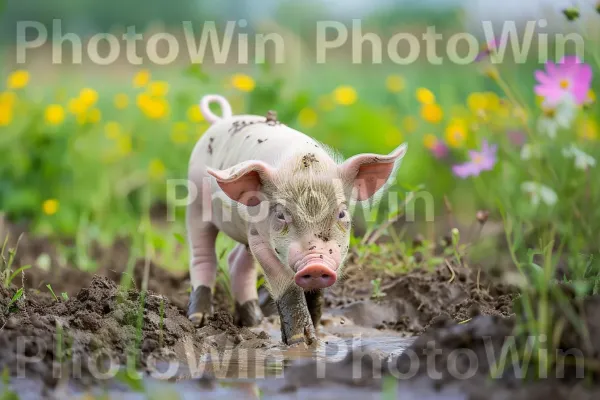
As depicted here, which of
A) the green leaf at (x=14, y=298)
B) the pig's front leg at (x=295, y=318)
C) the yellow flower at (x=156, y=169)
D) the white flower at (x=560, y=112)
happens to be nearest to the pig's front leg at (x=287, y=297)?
the pig's front leg at (x=295, y=318)

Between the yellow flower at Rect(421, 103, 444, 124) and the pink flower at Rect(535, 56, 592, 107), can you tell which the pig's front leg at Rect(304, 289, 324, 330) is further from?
the yellow flower at Rect(421, 103, 444, 124)

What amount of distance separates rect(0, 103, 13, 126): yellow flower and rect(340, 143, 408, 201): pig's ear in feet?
14.7

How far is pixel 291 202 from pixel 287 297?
17.5 inches

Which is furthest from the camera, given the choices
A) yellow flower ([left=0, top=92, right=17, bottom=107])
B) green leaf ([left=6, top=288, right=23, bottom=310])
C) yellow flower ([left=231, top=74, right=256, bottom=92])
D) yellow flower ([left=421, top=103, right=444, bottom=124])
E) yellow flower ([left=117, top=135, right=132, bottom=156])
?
yellow flower ([left=117, top=135, right=132, bottom=156])

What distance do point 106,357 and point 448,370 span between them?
1.24 m

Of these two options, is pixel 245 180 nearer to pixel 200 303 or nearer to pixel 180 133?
pixel 200 303

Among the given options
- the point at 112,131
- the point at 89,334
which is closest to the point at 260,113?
the point at 112,131

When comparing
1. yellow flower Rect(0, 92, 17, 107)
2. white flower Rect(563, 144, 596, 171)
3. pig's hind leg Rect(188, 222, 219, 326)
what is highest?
yellow flower Rect(0, 92, 17, 107)

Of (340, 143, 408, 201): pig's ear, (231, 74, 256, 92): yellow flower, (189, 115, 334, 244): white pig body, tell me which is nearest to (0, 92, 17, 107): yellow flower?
(231, 74, 256, 92): yellow flower

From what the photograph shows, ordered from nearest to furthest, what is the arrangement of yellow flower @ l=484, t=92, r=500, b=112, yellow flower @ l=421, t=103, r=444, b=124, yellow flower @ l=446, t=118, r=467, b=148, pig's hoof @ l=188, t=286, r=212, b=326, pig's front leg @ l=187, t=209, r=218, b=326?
pig's hoof @ l=188, t=286, r=212, b=326 < pig's front leg @ l=187, t=209, r=218, b=326 < yellow flower @ l=446, t=118, r=467, b=148 < yellow flower @ l=484, t=92, r=500, b=112 < yellow flower @ l=421, t=103, r=444, b=124

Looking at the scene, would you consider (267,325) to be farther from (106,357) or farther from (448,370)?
(448,370)

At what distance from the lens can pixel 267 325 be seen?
490cm

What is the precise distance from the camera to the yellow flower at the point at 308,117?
8453 mm

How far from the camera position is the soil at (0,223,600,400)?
2963 millimetres
